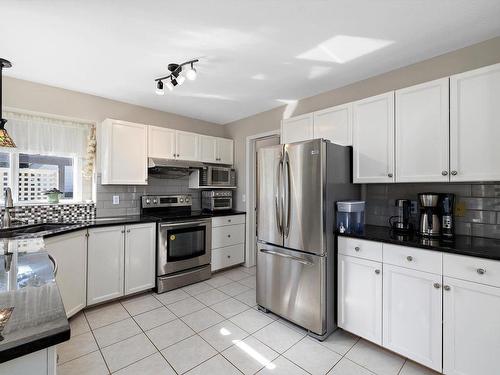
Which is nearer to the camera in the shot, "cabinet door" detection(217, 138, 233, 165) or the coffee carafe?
the coffee carafe

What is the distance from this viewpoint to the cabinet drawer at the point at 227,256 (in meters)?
3.68

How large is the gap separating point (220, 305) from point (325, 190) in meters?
1.77

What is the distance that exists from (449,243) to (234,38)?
2262mm

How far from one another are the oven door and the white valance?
60.3 inches

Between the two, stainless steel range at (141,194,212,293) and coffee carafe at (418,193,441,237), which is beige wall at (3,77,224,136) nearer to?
stainless steel range at (141,194,212,293)

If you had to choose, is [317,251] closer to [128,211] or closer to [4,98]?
[128,211]

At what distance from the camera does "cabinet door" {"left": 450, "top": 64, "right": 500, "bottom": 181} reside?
171 centimetres

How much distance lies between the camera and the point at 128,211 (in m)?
3.43

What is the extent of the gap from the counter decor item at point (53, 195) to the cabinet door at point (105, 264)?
2.48 ft

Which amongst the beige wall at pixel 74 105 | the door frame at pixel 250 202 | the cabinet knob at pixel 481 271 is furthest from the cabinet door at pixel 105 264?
the cabinet knob at pixel 481 271

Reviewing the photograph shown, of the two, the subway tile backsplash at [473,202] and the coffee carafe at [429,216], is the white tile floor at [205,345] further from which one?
the subway tile backsplash at [473,202]

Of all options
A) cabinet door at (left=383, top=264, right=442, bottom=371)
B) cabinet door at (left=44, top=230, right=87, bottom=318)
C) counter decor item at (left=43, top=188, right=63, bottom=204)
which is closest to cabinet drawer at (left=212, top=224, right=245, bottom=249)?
cabinet door at (left=44, top=230, right=87, bottom=318)

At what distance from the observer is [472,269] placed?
153 centimetres

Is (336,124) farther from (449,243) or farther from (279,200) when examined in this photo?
(449,243)
